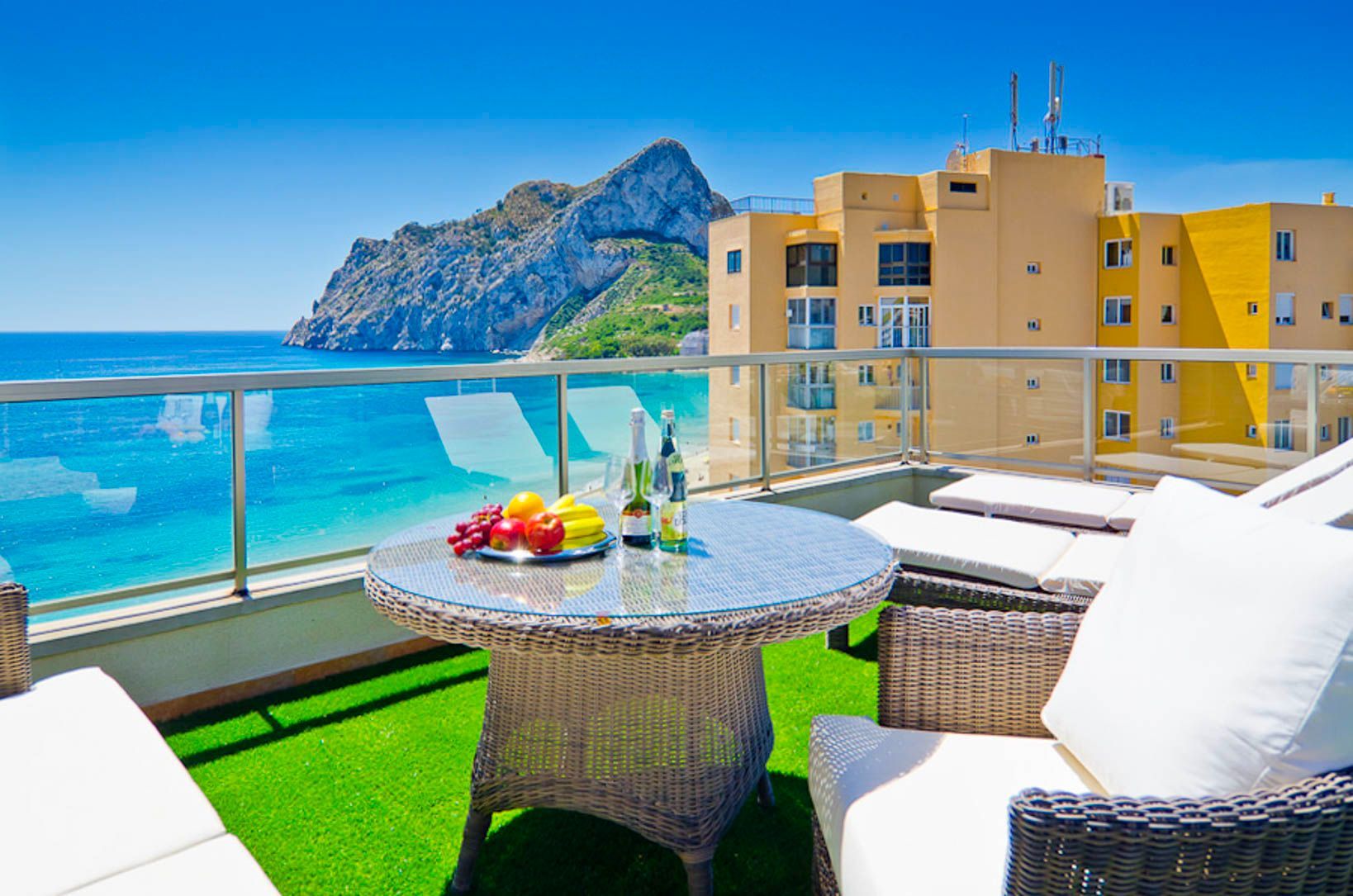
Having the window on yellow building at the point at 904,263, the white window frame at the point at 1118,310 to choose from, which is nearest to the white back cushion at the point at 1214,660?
the window on yellow building at the point at 904,263

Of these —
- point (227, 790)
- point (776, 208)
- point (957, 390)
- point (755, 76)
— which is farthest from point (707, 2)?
point (227, 790)

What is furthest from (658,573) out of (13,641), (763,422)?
(763,422)

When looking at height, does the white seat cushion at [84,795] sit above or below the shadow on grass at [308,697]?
above

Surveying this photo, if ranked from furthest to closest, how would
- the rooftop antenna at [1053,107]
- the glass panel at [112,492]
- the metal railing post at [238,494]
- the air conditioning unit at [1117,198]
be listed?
the air conditioning unit at [1117,198]
the rooftop antenna at [1053,107]
the metal railing post at [238,494]
the glass panel at [112,492]

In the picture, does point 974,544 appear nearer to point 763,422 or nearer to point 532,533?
point 763,422

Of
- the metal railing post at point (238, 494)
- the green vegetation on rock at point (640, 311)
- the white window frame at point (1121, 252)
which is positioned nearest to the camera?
the metal railing post at point (238, 494)

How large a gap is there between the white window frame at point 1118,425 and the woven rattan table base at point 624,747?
3916 millimetres

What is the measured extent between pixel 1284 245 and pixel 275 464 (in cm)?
4293

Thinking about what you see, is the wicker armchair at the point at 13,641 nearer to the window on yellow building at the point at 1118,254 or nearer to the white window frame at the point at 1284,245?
the white window frame at the point at 1284,245

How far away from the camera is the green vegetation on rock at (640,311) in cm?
5300

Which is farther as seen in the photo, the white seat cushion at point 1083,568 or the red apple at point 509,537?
the white seat cushion at point 1083,568

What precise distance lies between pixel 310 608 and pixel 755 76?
196 ft

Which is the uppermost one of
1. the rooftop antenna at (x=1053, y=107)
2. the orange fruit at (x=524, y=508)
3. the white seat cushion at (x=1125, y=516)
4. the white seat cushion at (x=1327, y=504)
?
the rooftop antenna at (x=1053, y=107)

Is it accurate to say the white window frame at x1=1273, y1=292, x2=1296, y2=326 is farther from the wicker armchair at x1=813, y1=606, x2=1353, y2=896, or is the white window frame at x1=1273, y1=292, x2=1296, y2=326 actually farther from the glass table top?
the wicker armchair at x1=813, y1=606, x2=1353, y2=896
